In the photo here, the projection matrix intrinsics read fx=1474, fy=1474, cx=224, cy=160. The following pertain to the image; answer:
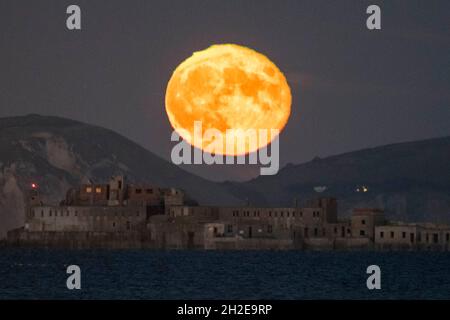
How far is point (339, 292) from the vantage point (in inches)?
4978

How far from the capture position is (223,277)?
144 metres

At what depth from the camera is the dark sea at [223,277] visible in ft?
400

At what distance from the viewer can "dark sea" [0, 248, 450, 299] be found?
12194 centimetres

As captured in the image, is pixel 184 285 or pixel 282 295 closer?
pixel 282 295
